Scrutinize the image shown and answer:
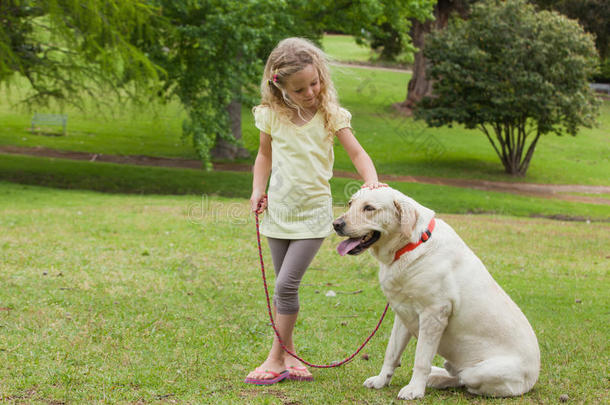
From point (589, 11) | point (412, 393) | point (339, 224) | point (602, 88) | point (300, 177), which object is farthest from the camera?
point (602, 88)

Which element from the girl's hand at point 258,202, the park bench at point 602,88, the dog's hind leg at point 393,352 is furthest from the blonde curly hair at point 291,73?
the park bench at point 602,88

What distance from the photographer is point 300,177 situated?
4352 millimetres

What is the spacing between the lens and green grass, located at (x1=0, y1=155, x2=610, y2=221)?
17.2 meters

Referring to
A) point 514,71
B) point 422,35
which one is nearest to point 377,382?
point 514,71

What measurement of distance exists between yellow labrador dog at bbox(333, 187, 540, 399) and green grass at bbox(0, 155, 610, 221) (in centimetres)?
1234

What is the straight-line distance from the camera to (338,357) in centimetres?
527

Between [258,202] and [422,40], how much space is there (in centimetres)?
2954

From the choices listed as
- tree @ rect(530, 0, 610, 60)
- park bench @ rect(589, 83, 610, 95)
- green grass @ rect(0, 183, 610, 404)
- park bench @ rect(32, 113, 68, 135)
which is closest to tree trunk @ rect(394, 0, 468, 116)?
tree @ rect(530, 0, 610, 60)

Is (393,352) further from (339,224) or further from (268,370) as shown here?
(339,224)

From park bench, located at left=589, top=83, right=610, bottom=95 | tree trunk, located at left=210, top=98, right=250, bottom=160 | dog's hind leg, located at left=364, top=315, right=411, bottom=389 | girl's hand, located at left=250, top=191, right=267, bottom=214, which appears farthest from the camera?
park bench, located at left=589, top=83, right=610, bottom=95

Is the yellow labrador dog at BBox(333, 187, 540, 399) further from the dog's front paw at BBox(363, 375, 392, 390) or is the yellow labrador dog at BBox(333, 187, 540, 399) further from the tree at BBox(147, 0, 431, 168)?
the tree at BBox(147, 0, 431, 168)

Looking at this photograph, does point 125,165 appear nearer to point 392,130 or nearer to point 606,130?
point 392,130

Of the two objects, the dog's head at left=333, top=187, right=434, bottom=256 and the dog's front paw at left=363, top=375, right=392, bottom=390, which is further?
the dog's front paw at left=363, top=375, right=392, bottom=390

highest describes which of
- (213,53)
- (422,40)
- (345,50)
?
(422,40)
